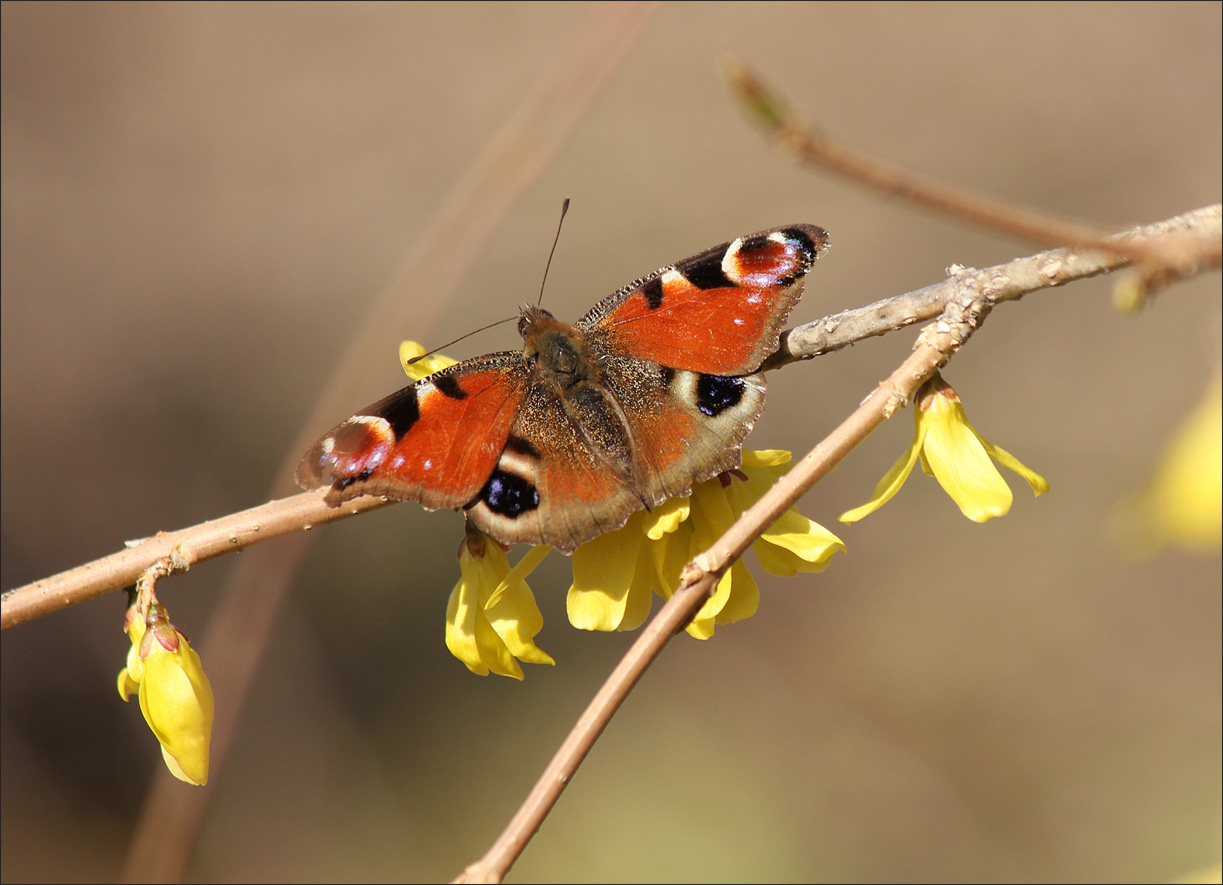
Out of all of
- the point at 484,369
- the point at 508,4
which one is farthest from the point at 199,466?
the point at 484,369

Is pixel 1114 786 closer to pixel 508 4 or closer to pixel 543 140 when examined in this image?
pixel 543 140

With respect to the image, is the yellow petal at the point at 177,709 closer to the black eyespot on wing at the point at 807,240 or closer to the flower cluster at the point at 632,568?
the flower cluster at the point at 632,568

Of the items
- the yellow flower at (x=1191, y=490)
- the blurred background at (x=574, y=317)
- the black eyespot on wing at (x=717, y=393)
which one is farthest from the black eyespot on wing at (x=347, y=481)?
the blurred background at (x=574, y=317)

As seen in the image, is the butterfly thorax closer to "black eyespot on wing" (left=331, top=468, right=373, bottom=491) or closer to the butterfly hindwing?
the butterfly hindwing

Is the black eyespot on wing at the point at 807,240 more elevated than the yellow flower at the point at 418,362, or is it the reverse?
the black eyespot on wing at the point at 807,240

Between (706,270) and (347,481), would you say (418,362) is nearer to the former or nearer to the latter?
(347,481)

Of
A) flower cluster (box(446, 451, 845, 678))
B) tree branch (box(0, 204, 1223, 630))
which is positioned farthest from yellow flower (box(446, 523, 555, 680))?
tree branch (box(0, 204, 1223, 630))

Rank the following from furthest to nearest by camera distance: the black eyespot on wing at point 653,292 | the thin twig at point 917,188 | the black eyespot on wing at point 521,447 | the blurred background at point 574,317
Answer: the blurred background at point 574,317 → the black eyespot on wing at point 653,292 → the black eyespot on wing at point 521,447 → the thin twig at point 917,188
